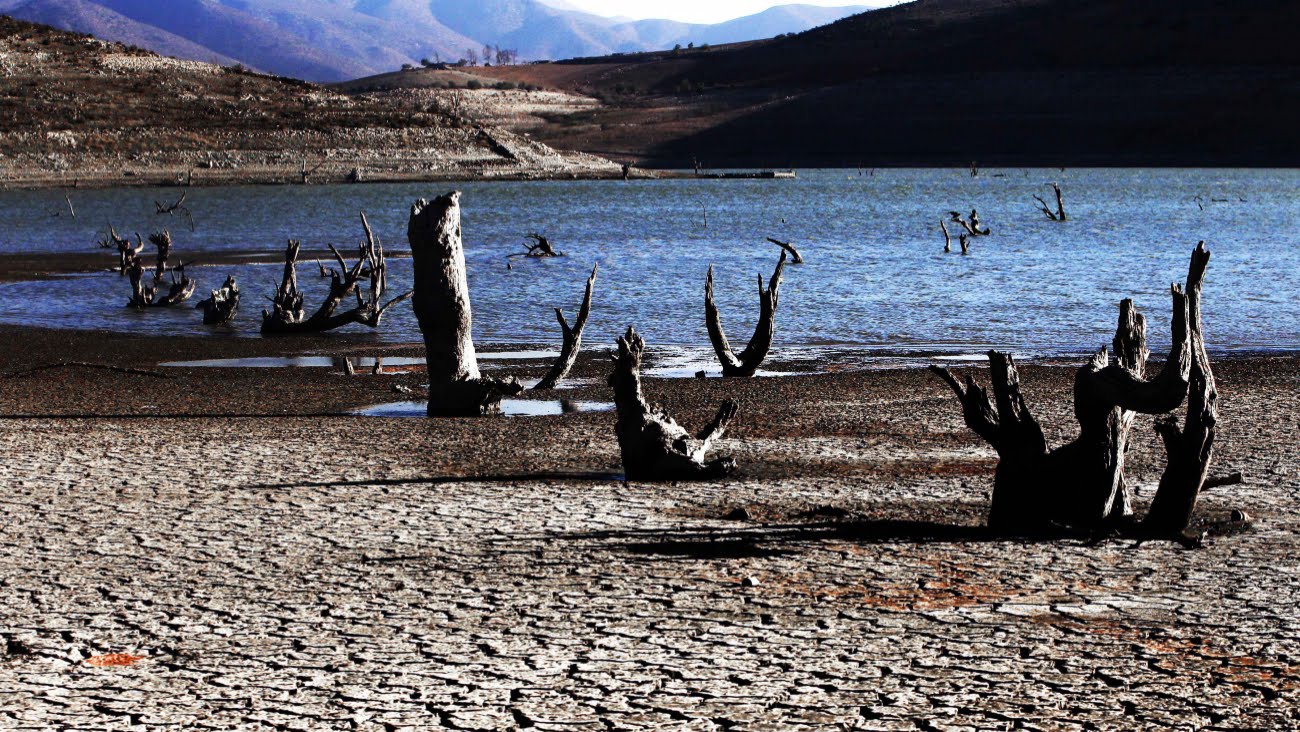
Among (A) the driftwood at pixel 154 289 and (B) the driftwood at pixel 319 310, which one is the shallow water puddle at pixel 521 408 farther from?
(A) the driftwood at pixel 154 289

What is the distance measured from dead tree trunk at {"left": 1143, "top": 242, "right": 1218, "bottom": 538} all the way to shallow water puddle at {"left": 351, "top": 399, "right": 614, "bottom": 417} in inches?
275

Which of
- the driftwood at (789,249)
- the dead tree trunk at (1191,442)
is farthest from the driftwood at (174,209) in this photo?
the dead tree trunk at (1191,442)

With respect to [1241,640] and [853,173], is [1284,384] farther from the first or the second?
[853,173]

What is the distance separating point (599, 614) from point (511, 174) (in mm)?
91684

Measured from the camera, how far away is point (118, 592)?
25.2 ft

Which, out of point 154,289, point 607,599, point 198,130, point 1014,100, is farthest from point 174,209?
point 1014,100

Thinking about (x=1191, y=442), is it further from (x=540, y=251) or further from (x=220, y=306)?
(x=540, y=251)

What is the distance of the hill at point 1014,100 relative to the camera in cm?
10738

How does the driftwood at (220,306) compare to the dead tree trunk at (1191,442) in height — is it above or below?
below

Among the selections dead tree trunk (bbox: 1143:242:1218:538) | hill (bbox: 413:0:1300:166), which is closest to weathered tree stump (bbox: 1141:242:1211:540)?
dead tree trunk (bbox: 1143:242:1218:538)

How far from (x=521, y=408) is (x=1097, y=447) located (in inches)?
287

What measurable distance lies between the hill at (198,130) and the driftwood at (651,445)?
75.9 metres

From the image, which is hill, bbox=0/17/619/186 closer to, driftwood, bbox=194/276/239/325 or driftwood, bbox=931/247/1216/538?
driftwood, bbox=194/276/239/325

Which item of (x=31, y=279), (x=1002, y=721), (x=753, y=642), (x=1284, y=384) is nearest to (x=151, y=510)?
(x=753, y=642)
